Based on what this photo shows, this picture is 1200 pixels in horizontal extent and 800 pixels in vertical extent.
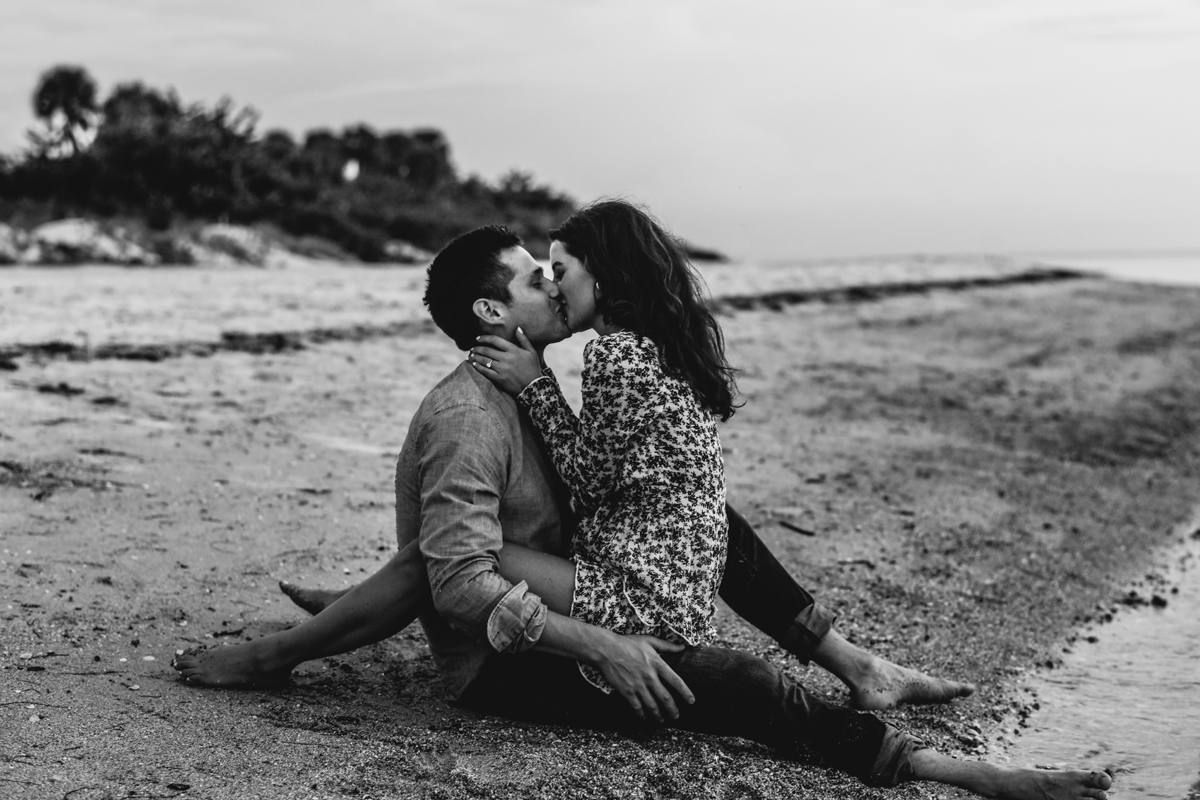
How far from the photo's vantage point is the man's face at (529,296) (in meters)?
3.08

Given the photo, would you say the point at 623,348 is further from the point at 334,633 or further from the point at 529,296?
the point at 334,633

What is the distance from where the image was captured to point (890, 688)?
3492 mm

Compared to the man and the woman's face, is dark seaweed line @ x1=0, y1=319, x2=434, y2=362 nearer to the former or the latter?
the man

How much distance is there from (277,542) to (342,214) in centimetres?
1582

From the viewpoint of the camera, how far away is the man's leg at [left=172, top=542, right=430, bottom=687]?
3031 mm

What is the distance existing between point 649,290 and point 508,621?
838 millimetres

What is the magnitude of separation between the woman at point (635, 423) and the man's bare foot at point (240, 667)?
87cm

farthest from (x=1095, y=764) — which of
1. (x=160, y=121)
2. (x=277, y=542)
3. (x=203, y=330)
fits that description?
(x=160, y=121)

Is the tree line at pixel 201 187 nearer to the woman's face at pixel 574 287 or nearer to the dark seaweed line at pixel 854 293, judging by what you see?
the dark seaweed line at pixel 854 293

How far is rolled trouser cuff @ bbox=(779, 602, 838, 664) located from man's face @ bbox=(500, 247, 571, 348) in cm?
103

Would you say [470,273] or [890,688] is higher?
[470,273]

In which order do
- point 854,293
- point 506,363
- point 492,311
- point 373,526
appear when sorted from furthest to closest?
point 854,293 → point 373,526 → point 492,311 → point 506,363

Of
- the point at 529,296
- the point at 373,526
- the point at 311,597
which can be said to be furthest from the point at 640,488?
the point at 373,526

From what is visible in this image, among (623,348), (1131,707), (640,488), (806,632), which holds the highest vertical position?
(623,348)
